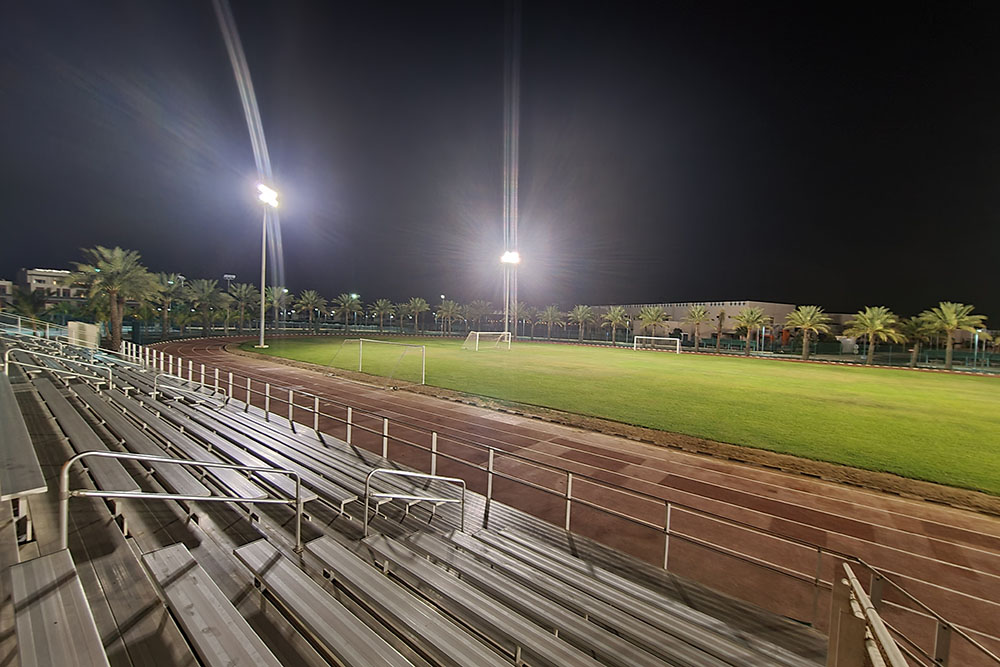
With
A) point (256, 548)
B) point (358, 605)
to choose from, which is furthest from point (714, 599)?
point (256, 548)

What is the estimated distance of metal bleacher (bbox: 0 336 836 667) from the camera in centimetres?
276

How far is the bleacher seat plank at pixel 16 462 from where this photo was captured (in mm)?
3637

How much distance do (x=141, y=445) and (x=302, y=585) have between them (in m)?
5.21

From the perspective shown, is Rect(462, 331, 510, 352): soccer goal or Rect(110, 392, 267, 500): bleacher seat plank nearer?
Rect(110, 392, 267, 500): bleacher seat plank

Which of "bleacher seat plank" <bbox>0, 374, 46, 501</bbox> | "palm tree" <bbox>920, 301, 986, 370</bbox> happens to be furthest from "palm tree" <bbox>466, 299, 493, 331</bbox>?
"bleacher seat plank" <bbox>0, 374, 46, 501</bbox>

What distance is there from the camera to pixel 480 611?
11.5 feet

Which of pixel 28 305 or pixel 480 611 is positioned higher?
pixel 28 305

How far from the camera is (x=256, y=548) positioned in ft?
13.2

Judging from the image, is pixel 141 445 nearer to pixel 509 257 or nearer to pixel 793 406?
pixel 793 406

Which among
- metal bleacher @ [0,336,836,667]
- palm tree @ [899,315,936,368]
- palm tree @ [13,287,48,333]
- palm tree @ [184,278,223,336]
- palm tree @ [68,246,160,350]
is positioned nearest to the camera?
metal bleacher @ [0,336,836,667]

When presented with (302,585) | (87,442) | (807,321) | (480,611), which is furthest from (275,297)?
(807,321)

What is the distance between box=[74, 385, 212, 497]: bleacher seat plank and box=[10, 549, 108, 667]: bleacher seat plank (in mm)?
A: 1996

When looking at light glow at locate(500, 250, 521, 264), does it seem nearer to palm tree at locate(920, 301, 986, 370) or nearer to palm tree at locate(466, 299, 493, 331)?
palm tree at locate(466, 299, 493, 331)

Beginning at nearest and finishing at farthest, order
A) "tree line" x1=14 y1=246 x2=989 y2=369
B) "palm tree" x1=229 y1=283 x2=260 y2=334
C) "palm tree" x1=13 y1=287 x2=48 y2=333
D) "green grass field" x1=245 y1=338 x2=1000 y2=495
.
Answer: "green grass field" x1=245 y1=338 x2=1000 y2=495
"tree line" x1=14 y1=246 x2=989 y2=369
"palm tree" x1=13 y1=287 x2=48 y2=333
"palm tree" x1=229 y1=283 x2=260 y2=334
